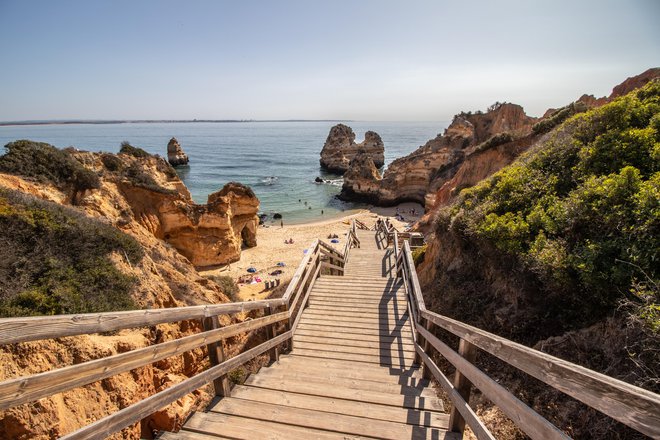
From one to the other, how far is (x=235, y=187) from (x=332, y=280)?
16984 mm

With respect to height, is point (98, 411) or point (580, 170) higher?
point (580, 170)

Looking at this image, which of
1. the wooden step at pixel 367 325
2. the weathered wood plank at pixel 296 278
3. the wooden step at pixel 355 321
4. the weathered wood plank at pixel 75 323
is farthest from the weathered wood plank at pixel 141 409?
the wooden step at pixel 355 321

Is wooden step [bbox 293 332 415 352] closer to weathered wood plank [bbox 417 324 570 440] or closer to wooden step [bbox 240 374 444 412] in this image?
wooden step [bbox 240 374 444 412]

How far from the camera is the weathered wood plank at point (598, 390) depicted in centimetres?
110

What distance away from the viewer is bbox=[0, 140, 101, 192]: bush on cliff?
9453 millimetres

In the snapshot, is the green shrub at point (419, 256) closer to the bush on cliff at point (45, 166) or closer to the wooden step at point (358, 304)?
the wooden step at point (358, 304)

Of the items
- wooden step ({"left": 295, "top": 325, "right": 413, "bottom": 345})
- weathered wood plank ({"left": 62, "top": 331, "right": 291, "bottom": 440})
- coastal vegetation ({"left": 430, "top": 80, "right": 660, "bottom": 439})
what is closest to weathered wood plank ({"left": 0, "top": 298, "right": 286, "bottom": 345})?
weathered wood plank ({"left": 62, "top": 331, "right": 291, "bottom": 440})

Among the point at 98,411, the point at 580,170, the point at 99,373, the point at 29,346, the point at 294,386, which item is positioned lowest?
the point at 98,411

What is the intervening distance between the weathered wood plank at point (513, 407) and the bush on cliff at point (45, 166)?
1258 cm

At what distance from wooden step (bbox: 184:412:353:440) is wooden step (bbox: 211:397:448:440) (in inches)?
2.6

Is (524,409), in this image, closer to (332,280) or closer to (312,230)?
(332,280)

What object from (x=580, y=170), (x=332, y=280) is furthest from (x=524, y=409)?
(x=332, y=280)

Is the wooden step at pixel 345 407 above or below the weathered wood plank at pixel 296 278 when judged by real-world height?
below

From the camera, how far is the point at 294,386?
359cm
